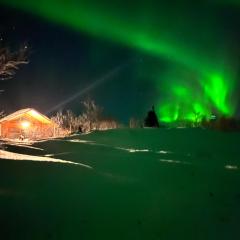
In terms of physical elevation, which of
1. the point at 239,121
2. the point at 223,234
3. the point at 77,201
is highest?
Result: the point at 239,121

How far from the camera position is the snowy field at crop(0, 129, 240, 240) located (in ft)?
27.5

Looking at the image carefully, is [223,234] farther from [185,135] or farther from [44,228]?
[185,135]

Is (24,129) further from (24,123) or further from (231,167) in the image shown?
(231,167)

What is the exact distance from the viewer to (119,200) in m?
10.4

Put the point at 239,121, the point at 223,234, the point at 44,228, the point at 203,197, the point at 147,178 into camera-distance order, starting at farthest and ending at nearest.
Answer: the point at 239,121, the point at 147,178, the point at 203,197, the point at 223,234, the point at 44,228

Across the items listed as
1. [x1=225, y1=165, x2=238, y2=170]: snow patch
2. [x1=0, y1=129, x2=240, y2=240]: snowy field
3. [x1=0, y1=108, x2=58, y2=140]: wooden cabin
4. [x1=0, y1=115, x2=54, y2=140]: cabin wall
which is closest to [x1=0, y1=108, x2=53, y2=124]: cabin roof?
[x1=0, y1=108, x2=58, y2=140]: wooden cabin

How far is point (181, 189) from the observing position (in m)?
12.1

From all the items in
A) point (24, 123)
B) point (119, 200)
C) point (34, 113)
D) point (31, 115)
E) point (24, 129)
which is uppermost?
point (34, 113)

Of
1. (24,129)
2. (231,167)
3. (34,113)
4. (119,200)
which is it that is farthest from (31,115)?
(119,200)

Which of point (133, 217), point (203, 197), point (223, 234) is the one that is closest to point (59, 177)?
point (133, 217)

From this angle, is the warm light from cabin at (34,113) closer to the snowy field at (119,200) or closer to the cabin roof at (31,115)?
the cabin roof at (31,115)

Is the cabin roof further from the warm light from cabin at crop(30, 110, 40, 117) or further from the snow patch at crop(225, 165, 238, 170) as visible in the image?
the snow patch at crop(225, 165, 238, 170)

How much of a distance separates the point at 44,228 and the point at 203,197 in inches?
206

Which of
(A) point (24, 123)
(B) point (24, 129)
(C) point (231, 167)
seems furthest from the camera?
(A) point (24, 123)
